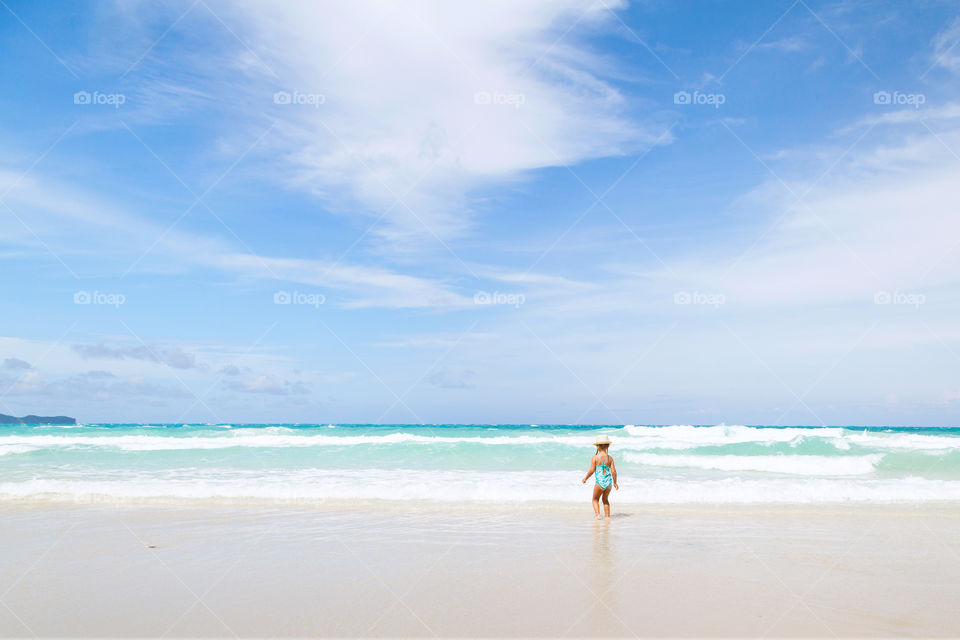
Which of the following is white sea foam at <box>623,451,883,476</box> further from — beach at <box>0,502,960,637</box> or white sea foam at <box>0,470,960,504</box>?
beach at <box>0,502,960,637</box>

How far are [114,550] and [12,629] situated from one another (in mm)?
2954

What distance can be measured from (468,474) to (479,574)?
10.3m

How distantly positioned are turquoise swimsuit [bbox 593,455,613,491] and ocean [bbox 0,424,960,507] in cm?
163

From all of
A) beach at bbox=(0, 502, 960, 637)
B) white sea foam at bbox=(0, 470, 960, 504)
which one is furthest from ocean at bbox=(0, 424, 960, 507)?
beach at bbox=(0, 502, 960, 637)

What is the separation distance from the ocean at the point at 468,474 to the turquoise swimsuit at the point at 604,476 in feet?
5.34

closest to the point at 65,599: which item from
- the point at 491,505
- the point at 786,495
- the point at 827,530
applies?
the point at 491,505

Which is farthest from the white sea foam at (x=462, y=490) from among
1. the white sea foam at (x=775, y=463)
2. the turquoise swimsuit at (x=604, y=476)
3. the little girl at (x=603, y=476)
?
the white sea foam at (x=775, y=463)

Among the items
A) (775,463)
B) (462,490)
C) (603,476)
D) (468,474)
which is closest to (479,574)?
(603,476)

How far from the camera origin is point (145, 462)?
19.3 metres

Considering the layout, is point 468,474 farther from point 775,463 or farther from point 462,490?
point 775,463

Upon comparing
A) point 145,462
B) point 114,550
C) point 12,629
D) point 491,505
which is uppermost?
point 145,462

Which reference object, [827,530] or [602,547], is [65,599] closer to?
[602,547]

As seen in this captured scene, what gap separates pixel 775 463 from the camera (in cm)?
2034

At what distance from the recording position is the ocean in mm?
12375
